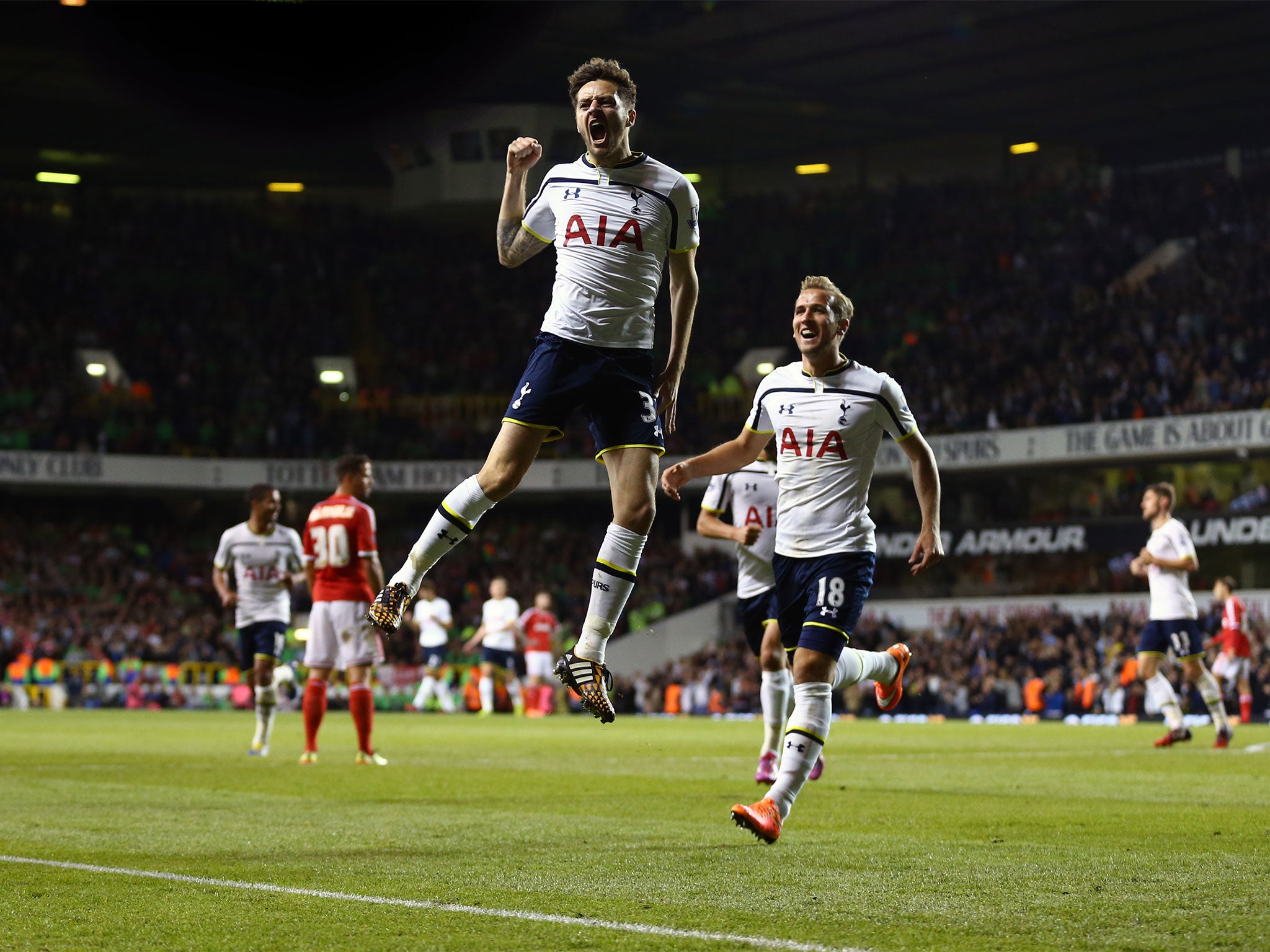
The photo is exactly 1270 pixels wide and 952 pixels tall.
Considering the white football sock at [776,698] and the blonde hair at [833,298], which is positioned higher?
the blonde hair at [833,298]

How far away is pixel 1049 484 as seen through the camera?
133 ft

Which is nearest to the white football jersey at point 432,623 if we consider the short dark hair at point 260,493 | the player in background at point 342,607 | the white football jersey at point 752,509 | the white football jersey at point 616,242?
the short dark hair at point 260,493

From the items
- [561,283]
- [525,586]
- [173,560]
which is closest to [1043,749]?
[561,283]

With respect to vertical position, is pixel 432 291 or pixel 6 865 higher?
pixel 432 291

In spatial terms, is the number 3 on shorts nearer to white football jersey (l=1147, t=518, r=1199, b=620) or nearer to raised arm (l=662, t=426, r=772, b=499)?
raised arm (l=662, t=426, r=772, b=499)

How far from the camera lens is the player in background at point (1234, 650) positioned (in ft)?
80.2

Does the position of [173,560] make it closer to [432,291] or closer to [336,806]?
[432,291]

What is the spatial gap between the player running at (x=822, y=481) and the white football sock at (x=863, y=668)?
0.07 feet

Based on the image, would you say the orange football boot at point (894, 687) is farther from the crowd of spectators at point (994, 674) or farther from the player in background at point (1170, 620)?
the crowd of spectators at point (994, 674)

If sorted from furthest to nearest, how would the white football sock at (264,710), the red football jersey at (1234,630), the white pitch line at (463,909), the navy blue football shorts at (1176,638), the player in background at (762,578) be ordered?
the red football jersey at (1234,630)
the navy blue football shorts at (1176,638)
the white football sock at (264,710)
the player in background at (762,578)
the white pitch line at (463,909)

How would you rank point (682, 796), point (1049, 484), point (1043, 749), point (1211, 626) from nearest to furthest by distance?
point (682, 796) < point (1043, 749) < point (1211, 626) < point (1049, 484)

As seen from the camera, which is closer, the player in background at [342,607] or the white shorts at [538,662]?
the player in background at [342,607]

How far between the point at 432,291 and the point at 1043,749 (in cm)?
3542

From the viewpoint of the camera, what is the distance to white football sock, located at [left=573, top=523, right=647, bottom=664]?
7.27 meters
